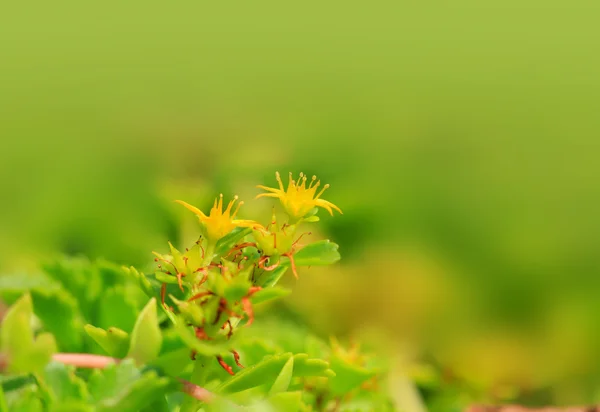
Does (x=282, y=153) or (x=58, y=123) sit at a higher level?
(x=58, y=123)

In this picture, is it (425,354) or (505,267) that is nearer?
(425,354)

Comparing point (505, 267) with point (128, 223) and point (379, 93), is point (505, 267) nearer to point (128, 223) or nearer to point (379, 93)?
point (128, 223)

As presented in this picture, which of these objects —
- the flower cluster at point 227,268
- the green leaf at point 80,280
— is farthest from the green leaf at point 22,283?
the flower cluster at point 227,268

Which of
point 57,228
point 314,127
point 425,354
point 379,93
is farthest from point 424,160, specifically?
point 57,228

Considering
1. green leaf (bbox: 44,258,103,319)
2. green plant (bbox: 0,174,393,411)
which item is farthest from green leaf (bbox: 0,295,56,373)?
green leaf (bbox: 44,258,103,319)

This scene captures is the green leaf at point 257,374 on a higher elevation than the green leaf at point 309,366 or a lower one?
lower

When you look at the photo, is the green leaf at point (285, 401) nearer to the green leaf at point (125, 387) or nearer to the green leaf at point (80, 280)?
the green leaf at point (125, 387)
